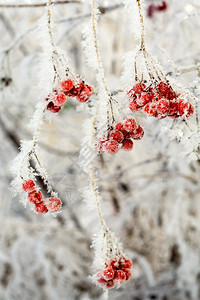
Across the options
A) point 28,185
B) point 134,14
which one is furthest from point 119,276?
point 134,14

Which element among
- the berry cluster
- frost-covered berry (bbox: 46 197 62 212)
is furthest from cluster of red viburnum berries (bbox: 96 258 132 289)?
the berry cluster

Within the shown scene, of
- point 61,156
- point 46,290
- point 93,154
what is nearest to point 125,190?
point 61,156

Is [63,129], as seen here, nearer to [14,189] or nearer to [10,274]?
[10,274]

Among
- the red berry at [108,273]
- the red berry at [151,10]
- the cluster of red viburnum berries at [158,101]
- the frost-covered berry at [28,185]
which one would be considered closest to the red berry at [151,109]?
the cluster of red viburnum berries at [158,101]

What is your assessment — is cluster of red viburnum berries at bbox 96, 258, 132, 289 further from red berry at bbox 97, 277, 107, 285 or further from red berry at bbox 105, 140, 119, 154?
red berry at bbox 105, 140, 119, 154

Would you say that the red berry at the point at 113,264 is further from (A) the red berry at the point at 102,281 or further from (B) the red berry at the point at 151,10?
(B) the red berry at the point at 151,10

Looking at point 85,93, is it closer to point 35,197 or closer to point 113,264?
point 35,197

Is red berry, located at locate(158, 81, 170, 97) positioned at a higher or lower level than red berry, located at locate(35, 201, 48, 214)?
higher
